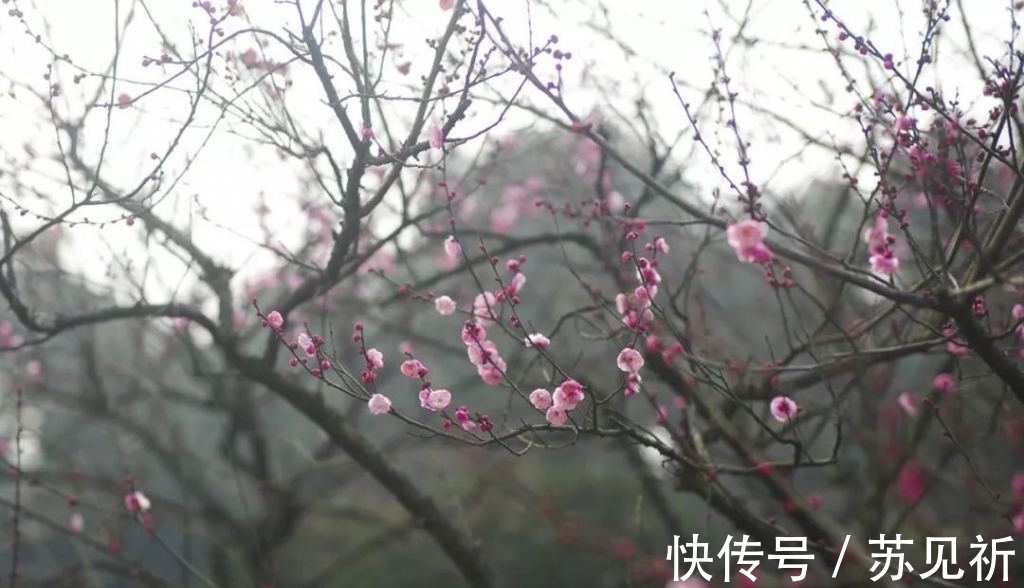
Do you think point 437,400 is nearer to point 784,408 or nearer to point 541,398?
point 541,398

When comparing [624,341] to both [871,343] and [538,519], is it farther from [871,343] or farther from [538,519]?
[538,519]

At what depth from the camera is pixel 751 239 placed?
2688 millimetres

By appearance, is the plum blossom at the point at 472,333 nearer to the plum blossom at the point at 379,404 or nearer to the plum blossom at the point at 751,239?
the plum blossom at the point at 379,404

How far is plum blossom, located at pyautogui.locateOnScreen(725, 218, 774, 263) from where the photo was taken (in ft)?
8.79

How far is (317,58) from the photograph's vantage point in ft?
11.3

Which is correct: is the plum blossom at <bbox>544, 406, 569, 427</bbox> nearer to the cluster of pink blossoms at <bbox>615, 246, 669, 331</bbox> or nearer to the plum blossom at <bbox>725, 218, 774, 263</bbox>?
the cluster of pink blossoms at <bbox>615, 246, 669, 331</bbox>

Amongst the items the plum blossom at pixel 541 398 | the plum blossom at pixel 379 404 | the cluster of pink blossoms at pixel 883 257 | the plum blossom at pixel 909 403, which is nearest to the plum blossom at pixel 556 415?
the plum blossom at pixel 541 398

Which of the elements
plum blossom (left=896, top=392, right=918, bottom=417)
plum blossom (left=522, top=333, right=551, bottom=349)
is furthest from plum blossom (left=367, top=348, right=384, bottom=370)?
plum blossom (left=896, top=392, right=918, bottom=417)

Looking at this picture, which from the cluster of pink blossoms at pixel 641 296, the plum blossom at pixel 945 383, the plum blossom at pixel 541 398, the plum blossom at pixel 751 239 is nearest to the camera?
the plum blossom at pixel 751 239

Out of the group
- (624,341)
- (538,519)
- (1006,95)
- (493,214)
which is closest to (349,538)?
(538,519)

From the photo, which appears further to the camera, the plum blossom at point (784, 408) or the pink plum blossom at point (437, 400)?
the plum blossom at point (784, 408)

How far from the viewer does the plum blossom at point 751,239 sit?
2.68m

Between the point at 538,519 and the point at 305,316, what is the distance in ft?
15.5

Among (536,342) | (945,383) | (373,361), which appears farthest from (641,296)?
(945,383)
